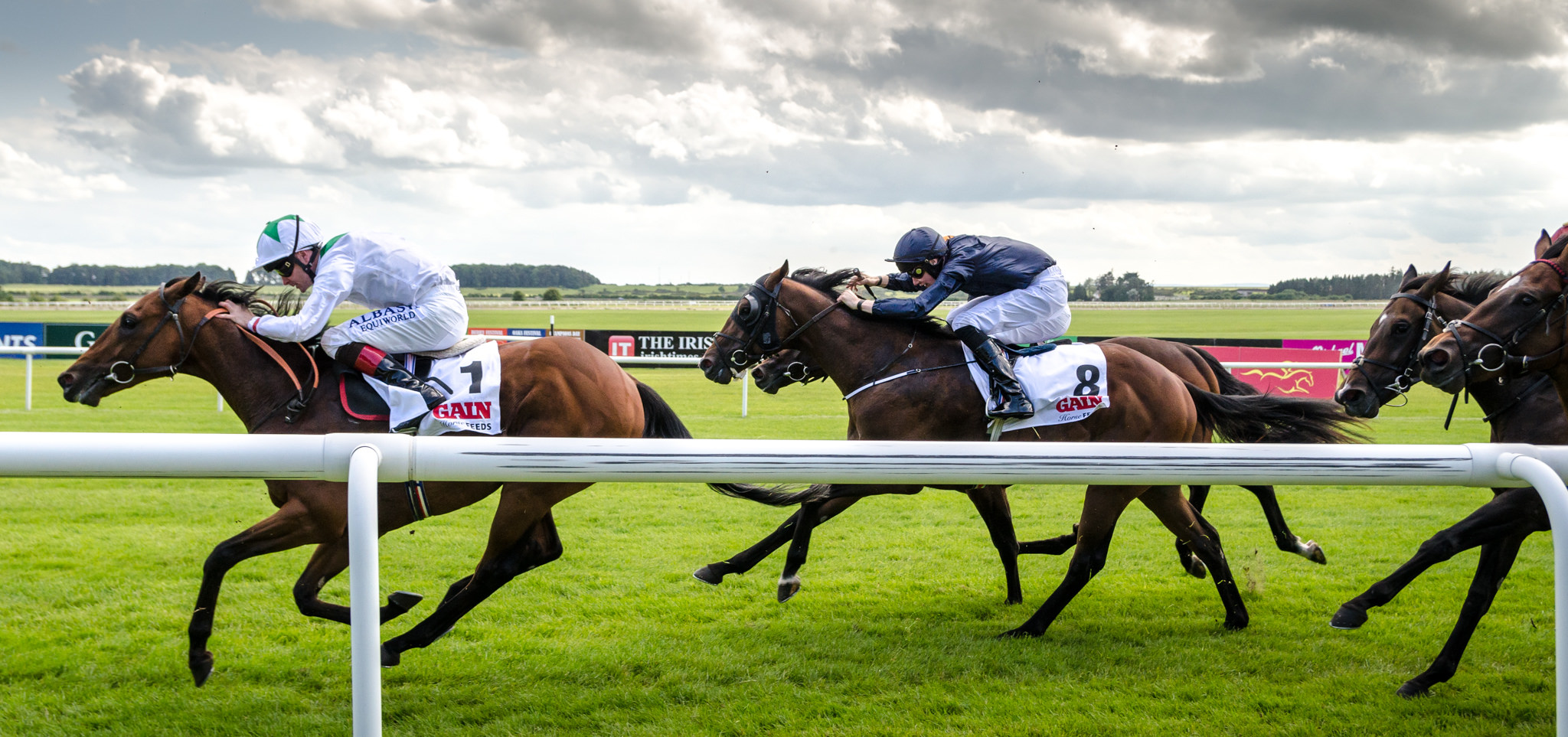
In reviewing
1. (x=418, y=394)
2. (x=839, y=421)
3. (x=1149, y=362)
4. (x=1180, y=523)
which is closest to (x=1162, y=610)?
(x=1180, y=523)

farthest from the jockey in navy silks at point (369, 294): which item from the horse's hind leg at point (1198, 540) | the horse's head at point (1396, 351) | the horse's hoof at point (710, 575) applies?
the horse's head at point (1396, 351)

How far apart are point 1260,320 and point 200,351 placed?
6930 centimetres

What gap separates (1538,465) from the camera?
138 centimetres

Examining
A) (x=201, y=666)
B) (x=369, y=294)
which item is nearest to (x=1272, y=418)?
(x=369, y=294)

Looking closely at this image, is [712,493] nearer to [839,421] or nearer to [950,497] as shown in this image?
[950,497]

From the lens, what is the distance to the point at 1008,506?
5.07m

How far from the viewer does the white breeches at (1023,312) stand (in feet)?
14.9

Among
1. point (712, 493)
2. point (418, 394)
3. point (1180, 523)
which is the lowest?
point (712, 493)

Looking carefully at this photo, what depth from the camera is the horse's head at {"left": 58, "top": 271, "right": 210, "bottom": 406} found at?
12.1 ft

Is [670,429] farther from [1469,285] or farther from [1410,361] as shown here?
[1469,285]

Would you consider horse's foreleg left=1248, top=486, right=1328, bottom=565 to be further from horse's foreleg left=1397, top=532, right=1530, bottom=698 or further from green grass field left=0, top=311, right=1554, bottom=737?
horse's foreleg left=1397, top=532, right=1530, bottom=698

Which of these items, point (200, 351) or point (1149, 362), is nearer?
point (200, 351)

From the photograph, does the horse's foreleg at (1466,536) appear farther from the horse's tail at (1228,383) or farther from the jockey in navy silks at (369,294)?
the jockey in navy silks at (369,294)

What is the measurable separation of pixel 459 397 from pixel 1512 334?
11.7ft
